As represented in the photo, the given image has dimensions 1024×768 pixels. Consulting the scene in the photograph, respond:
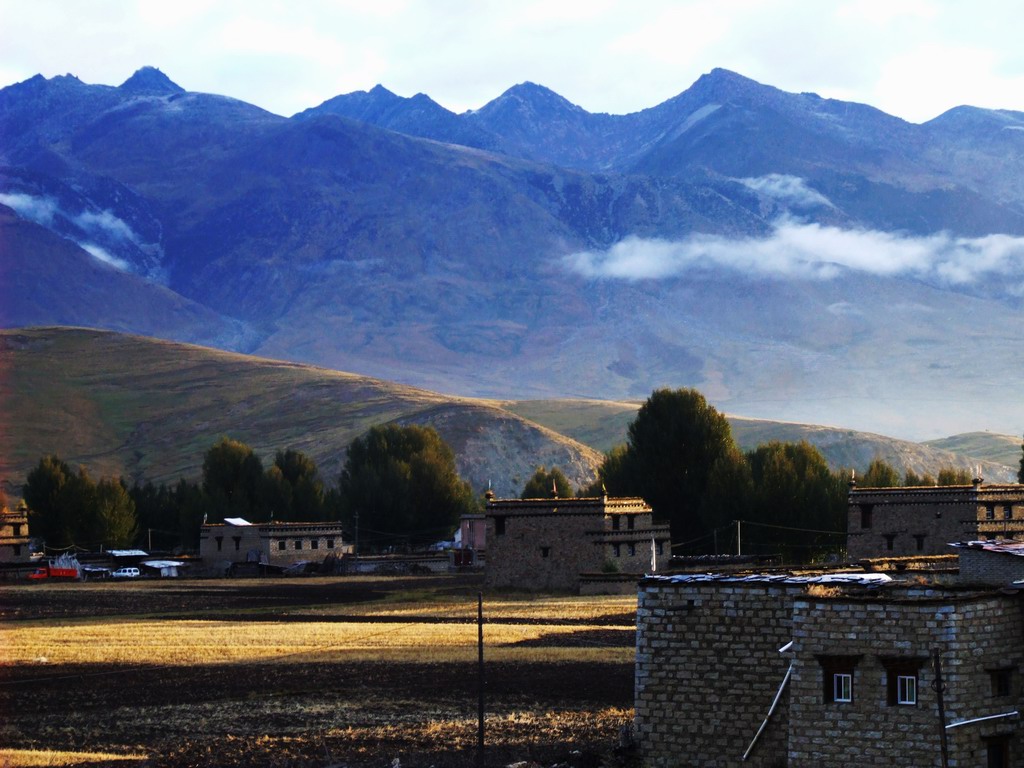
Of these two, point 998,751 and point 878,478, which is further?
point 878,478

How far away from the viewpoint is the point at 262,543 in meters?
126

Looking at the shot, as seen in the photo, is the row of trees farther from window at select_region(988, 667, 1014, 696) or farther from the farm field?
window at select_region(988, 667, 1014, 696)

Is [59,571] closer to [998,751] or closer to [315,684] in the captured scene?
[315,684]

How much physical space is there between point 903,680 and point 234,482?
135 metres

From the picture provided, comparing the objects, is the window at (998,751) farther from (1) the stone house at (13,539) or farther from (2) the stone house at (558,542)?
(1) the stone house at (13,539)

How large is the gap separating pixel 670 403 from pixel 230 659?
243 feet

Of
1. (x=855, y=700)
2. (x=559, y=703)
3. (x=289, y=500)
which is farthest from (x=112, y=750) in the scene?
(x=289, y=500)

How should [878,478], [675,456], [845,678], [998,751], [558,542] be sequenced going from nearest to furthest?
[998,751] < [845,678] < [558,542] < [675,456] < [878,478]

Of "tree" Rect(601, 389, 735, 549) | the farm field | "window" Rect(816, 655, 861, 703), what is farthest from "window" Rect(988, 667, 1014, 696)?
"tree" Rect(601, 389, 735, 549)

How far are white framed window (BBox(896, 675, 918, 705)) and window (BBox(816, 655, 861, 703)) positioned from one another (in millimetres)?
708

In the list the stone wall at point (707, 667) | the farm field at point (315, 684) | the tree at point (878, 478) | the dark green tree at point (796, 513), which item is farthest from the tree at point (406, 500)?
the stone wall at point (707, 667)

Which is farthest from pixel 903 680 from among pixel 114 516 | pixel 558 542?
pixel 114 516

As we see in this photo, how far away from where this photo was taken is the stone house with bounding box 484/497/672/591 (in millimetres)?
92438

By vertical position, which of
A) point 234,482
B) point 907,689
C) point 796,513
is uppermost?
point 234,482
